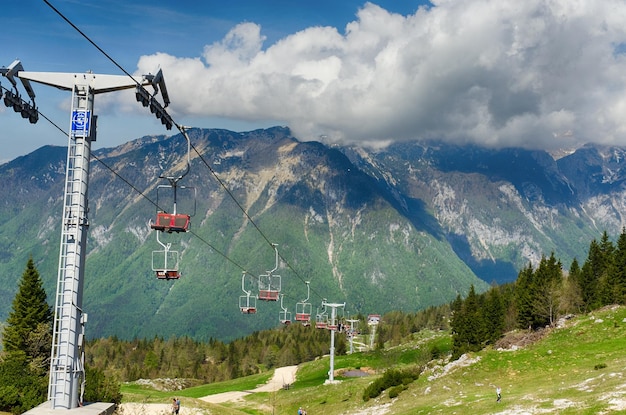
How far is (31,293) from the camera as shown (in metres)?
96.2

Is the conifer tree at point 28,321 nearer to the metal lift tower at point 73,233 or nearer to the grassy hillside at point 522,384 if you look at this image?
the grassy hillside at point 522,384

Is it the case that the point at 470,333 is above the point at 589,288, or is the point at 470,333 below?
below

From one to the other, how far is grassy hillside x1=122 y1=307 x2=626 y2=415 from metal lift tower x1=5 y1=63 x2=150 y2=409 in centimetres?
2904

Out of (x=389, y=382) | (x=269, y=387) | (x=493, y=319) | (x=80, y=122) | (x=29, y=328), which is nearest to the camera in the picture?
(x=80, y=122)

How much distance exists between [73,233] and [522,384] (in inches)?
2140

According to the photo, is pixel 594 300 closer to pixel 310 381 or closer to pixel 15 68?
pixel 310 381

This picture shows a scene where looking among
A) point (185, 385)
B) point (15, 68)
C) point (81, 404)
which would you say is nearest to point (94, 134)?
point (15, 68)

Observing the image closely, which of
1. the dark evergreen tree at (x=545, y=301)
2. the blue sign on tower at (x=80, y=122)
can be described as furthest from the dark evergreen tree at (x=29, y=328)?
the dark evergreen tree at (x=545, y=301)

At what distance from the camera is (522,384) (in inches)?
2571

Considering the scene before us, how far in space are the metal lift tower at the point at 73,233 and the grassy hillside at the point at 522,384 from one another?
95.3 feet

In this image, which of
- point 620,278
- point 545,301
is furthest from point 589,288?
point 545,301

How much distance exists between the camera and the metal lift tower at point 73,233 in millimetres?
25953

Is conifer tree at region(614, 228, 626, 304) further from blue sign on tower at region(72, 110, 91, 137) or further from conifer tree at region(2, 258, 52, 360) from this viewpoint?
blue sign on tower at region(72, 110, 91, 137)

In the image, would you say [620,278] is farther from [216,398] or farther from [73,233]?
[73,233]
